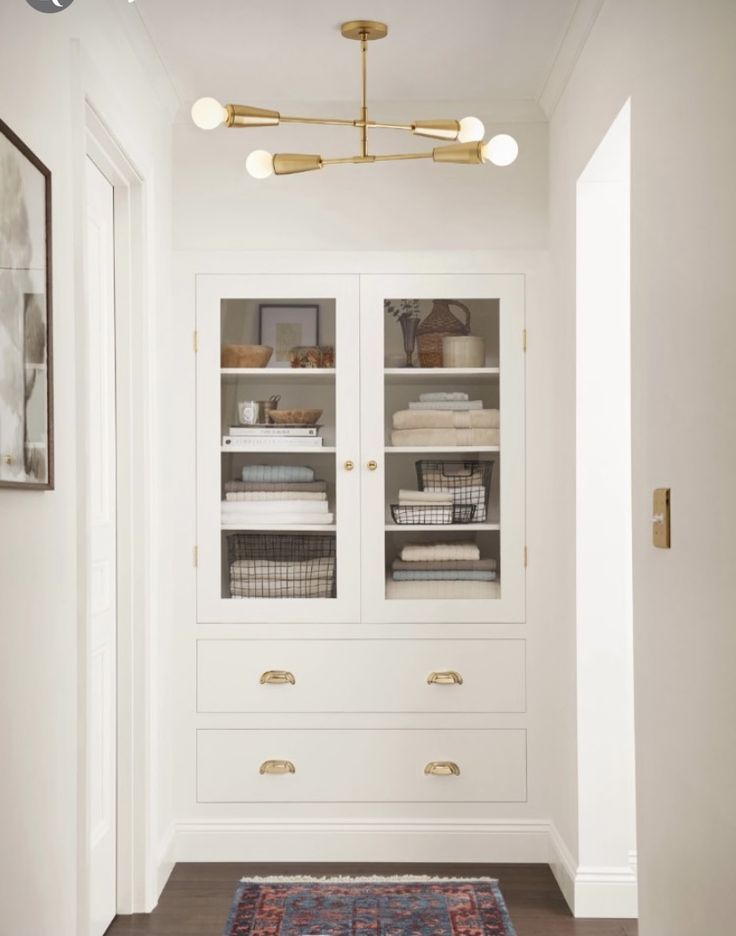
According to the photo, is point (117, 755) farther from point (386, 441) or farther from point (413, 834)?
point (386, 441)

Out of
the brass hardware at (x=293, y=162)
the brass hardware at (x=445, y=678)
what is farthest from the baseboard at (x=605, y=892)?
the brass hardware at (x=293, y=162)

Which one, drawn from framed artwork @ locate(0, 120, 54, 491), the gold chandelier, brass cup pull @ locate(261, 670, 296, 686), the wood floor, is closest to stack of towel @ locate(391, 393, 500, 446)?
brass cup pull @ locate(261, 670, 296, 686)

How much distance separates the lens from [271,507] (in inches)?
144

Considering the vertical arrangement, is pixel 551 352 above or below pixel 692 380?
above

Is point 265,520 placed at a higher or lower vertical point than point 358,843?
higher

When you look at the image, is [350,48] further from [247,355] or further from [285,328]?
[247,355]

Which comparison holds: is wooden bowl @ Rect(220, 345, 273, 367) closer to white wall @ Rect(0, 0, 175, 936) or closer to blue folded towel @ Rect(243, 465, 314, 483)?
blue folded towel @ Rect(243, 465, 314, 483)

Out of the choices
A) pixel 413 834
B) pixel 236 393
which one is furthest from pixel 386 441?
pixel 413 834

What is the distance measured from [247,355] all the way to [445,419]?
2.33 feet

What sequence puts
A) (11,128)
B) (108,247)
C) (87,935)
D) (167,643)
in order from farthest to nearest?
(167,643) → (108,247) → (87,935) → (11,128)

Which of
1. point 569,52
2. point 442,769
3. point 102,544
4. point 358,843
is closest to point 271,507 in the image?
point 102,544

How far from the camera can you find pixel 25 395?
6.55 feet

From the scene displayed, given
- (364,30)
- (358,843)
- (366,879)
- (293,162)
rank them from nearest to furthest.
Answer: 1. (293,162)
2. (364,30)
3. (366,879)
4. (358,843)

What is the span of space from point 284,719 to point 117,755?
2.11 feet
